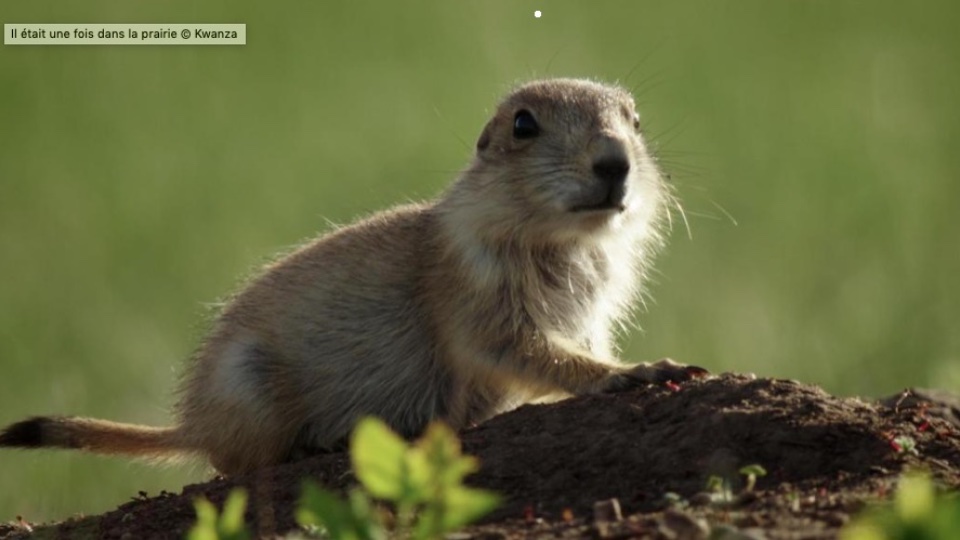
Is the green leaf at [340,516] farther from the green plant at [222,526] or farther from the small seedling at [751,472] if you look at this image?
the small seedling at [751,472]

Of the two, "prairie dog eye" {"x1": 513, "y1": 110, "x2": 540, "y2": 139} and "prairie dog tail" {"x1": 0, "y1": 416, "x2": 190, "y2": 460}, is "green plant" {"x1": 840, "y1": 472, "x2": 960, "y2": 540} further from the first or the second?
"prairie dog tail" {"x1": 0, "y1": 416, "x2": 190, "y2": 460}

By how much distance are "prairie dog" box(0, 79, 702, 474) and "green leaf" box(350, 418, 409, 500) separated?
2905mm

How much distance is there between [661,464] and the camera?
4.86m

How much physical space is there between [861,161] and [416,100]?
4.20 meters

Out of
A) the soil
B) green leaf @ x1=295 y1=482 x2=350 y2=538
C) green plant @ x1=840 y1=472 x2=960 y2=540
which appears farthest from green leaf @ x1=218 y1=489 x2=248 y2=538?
green plant @ x1=840 y1=472 x2=960 y2=540

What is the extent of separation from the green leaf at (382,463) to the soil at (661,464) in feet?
1.96

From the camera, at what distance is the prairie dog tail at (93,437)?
22.2 feet

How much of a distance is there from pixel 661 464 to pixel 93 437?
2945mm

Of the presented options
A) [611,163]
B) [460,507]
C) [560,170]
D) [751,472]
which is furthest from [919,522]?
[560,170]

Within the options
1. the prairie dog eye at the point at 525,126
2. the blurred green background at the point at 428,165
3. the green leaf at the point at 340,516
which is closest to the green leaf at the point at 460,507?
the green leaf at the point at 340,516

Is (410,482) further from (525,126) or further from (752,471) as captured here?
(525,126)

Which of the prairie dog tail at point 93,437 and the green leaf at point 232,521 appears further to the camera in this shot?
the prairie dog tail at point 93,437

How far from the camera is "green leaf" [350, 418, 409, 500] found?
3.42m

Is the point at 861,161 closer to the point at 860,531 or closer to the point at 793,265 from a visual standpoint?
the point at 793,265
